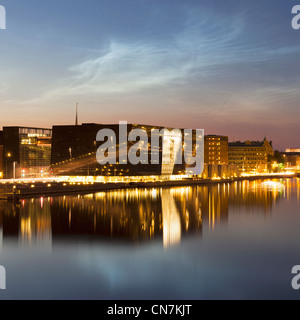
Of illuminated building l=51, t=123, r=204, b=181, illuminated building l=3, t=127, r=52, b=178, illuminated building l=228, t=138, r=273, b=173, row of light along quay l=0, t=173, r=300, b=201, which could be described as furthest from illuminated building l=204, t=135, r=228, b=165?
illuminated building l=3, t=127, r=52, b=178

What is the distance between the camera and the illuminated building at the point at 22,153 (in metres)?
69.8

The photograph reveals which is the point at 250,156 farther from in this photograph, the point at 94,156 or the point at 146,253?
the point at 146,253

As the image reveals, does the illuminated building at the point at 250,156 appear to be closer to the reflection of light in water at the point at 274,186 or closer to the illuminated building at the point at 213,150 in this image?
the illuminated building at the point at 213,150

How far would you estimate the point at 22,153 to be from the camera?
71.2m

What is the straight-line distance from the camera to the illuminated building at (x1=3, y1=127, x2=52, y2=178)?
69.8 metres

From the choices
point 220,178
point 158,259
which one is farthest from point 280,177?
point 158,259

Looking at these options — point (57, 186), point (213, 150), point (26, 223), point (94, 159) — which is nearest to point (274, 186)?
point (94, 159)

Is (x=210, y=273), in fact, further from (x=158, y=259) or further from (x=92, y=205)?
(x=92, y=205)

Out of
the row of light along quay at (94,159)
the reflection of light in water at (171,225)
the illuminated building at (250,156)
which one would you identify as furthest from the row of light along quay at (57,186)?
the illuminated building at (250,156)

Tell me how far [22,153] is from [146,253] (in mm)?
55282

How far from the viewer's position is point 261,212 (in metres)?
36.5
